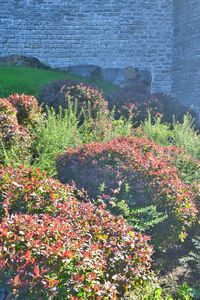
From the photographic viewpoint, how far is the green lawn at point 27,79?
15055 millimetres

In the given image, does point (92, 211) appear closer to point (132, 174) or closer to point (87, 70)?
point (132, 174)

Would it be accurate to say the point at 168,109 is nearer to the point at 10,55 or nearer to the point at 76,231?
the point at 10,55

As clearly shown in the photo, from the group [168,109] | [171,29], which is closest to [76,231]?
[168,109]

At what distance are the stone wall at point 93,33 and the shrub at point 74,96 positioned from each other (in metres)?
7.94

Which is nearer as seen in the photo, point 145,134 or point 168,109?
point 145,134

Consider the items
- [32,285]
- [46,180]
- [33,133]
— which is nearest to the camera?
[32,285]

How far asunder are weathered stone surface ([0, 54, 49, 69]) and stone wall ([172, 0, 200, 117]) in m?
4.43

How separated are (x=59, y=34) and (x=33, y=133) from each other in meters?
11.6

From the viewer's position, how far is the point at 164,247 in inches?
217

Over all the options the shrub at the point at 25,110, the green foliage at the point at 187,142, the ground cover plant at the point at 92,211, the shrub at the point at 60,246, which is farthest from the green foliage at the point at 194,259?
the shrub at the point at 25,110

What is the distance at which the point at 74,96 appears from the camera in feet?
35.6

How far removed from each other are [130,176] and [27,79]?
11.0 m

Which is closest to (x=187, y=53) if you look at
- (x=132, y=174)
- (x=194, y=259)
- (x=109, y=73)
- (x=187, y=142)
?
(x=109, y=73)

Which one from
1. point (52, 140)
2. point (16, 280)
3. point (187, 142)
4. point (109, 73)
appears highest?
point (16, 280)
